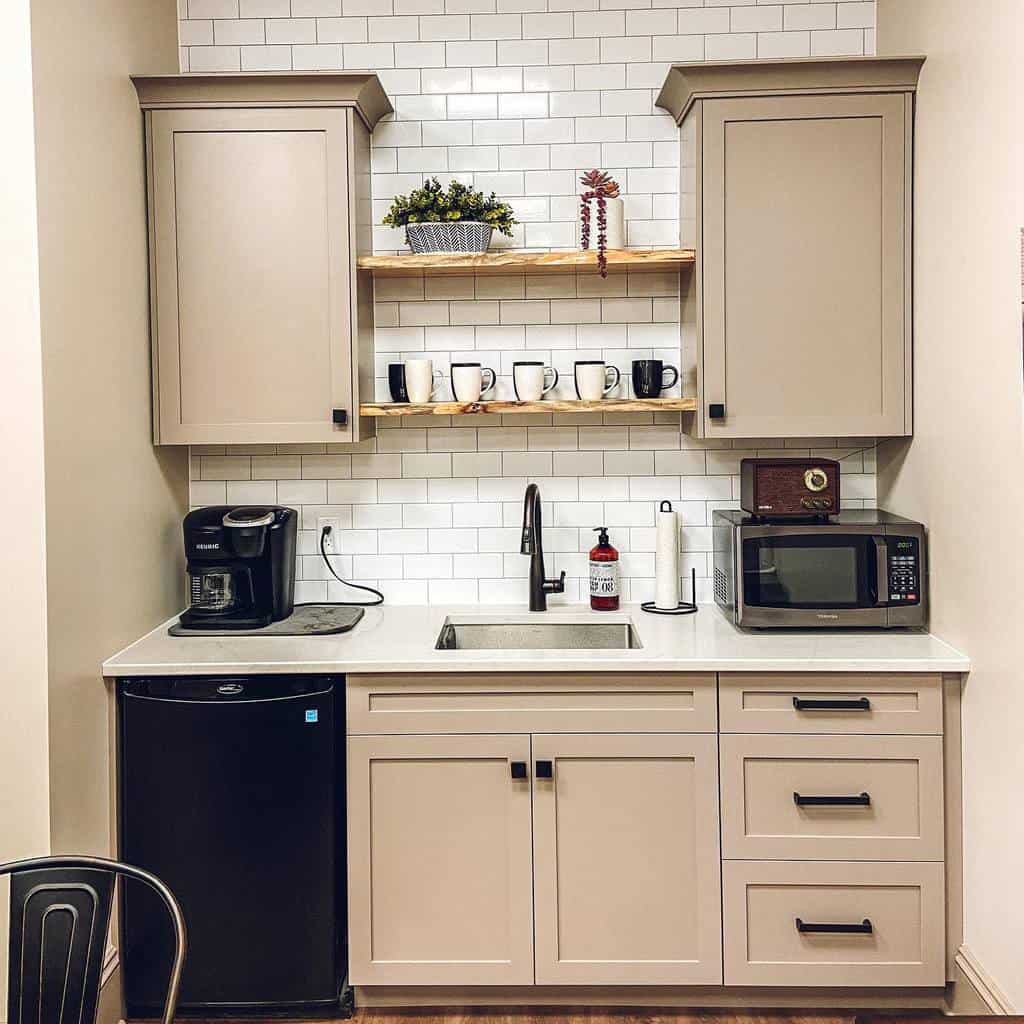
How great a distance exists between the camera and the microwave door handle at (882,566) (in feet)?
9.19

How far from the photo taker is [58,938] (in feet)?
4.99

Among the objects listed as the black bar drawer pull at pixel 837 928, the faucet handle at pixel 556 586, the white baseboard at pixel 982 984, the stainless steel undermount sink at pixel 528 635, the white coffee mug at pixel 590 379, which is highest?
the white coffee mug at pixel 590 379

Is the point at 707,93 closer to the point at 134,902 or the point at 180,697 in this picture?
the point at 180,697

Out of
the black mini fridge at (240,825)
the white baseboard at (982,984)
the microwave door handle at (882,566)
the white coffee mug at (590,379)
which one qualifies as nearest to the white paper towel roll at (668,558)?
the white coffee mug at (590,379)

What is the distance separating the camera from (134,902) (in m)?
2.63

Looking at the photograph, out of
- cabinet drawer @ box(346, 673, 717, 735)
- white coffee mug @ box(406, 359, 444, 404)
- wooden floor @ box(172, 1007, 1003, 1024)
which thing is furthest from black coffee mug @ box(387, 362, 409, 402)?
wooden floor @ box(172, 1007, 1003, 1024)

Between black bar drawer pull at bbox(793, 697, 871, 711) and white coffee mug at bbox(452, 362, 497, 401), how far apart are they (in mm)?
1173

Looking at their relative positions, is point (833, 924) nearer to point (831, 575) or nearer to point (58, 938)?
point (831, 575)

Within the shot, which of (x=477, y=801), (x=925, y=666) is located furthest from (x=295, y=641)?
(x=925, y=666)

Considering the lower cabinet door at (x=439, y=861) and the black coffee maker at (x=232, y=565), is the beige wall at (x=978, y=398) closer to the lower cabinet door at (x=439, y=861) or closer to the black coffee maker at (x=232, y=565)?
the lower cabinet door at (x=439, y=861)

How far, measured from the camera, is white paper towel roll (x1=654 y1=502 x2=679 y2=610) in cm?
313

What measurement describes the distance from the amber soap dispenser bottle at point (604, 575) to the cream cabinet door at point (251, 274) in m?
0.77

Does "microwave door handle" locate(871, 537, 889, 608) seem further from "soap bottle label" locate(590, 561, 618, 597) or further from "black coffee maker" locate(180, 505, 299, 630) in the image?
"black coffee maker" locate(180, 505, 299, 630)

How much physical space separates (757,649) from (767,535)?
0.33 m
